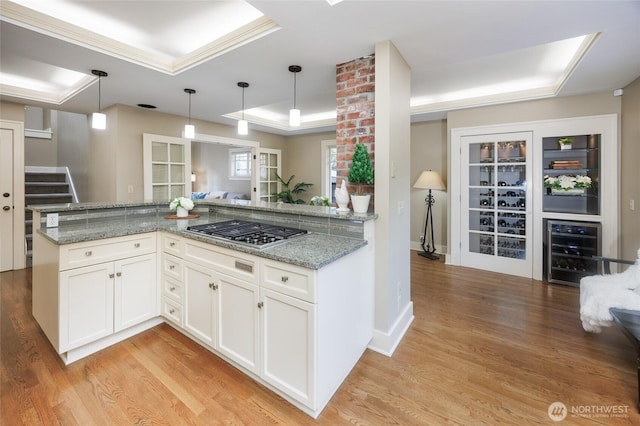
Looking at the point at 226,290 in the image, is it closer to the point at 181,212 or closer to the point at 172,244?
the point at 172,244

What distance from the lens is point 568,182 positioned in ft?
12.1

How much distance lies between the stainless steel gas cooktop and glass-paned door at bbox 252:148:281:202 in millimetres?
3784

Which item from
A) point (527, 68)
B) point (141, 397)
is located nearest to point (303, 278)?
point (141, 397)

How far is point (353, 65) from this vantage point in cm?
258

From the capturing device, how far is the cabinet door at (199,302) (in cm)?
215

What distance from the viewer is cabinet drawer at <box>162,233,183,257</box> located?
2420 mm

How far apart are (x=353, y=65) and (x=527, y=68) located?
2.19m

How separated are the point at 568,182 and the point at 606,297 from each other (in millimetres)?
2063

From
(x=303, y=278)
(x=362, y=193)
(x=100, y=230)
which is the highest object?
(x=362, y=193)

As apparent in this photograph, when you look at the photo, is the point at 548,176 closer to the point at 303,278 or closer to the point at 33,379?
the point at 303,278

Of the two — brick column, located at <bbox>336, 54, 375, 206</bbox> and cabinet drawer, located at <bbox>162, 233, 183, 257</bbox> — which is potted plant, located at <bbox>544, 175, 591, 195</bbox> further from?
cabinet drawer, located at <bbox>162, 233, 183, 257</bbox>

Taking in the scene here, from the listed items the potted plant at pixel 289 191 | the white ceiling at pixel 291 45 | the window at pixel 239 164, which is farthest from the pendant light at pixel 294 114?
the window at pixel 239 164

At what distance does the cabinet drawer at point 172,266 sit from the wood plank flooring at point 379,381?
53 cm

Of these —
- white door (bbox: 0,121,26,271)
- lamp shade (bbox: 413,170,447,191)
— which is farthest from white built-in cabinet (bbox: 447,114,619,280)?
white door (bbox: 0,121,26,271)
